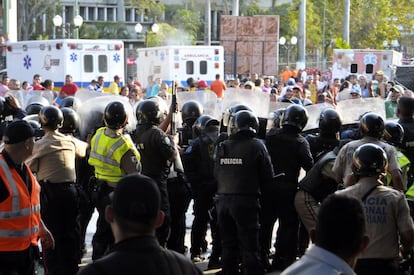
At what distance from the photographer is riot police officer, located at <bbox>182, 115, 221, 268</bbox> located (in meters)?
9.66

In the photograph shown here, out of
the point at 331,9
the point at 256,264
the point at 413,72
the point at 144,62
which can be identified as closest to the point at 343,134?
the point at 256,264

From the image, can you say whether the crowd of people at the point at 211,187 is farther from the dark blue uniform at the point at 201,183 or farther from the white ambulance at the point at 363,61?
the white ambulance at the point at 363,61

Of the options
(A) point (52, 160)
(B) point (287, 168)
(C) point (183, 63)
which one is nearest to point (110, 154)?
(A) point (52, 160)

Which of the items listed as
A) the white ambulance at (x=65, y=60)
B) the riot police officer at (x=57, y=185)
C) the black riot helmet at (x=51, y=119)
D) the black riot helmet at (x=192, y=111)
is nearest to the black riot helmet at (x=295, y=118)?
the black riot helmet at (x=192, y=111)

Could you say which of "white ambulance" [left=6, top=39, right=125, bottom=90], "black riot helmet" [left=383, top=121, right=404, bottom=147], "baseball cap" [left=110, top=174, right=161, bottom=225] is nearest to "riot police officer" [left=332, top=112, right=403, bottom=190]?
"black riot helmet" [left=383, top=121, right=404, bottom=147]

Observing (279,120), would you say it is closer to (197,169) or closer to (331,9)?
(197,169)

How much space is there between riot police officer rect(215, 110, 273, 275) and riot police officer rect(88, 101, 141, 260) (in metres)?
0.77

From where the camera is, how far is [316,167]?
7543mm

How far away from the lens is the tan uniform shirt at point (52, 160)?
330 inches

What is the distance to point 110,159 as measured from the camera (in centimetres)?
830

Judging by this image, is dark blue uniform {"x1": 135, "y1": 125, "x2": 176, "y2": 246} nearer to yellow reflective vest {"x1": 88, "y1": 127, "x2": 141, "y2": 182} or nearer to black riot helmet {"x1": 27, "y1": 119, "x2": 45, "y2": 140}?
yellow reflective vest {"x1": 88, "y1": 127, "x2": 141, "y2": 182}

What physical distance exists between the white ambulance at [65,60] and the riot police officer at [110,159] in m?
20.6

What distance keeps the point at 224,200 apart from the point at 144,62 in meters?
25.5

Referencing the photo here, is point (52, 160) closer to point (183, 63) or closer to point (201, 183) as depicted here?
point (201, 183)
